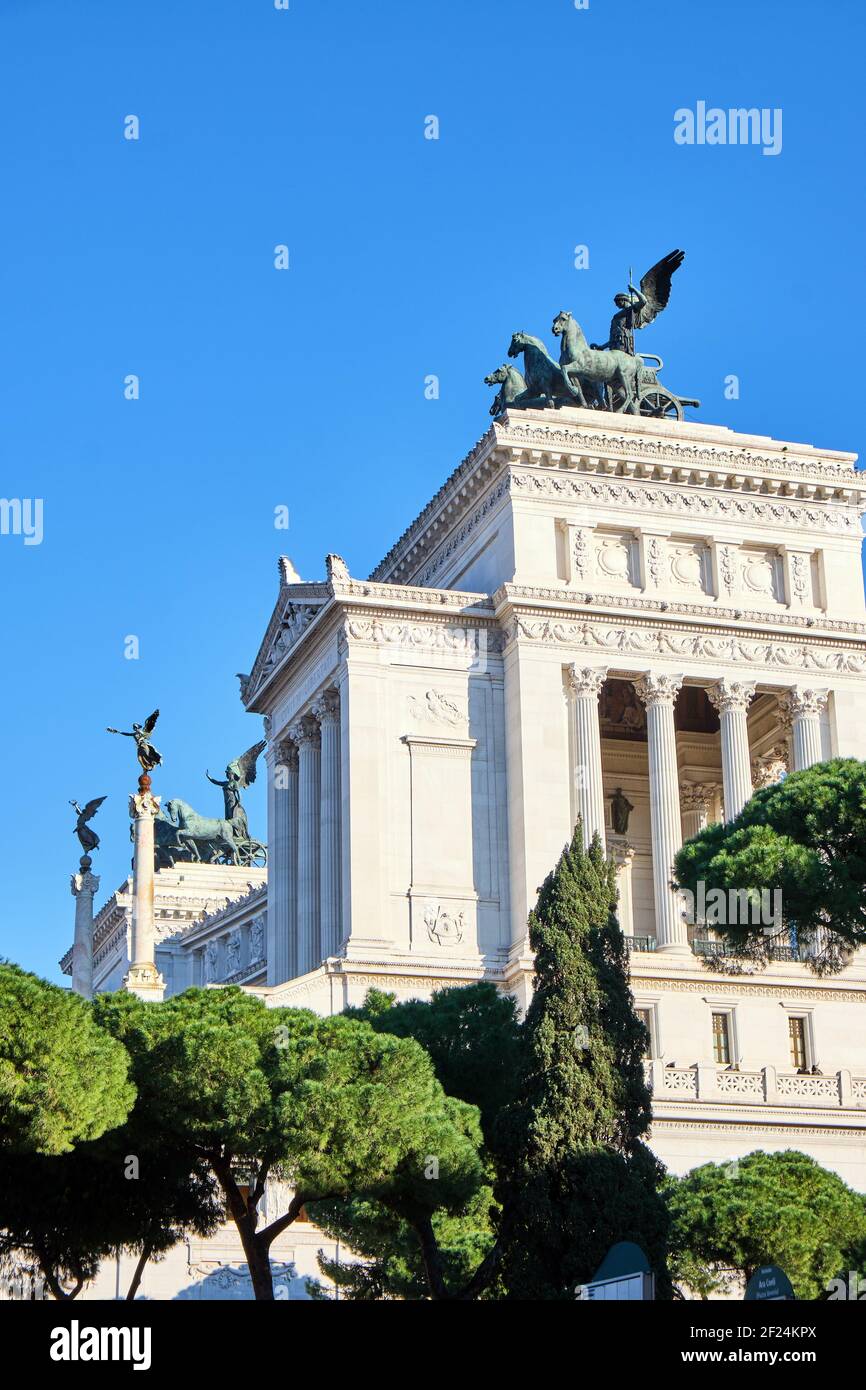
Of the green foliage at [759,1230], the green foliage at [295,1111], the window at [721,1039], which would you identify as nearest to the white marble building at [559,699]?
the window at [721,1039]

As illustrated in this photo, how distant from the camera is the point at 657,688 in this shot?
2697 inches

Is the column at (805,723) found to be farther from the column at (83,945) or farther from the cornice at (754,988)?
the column at (83,945)

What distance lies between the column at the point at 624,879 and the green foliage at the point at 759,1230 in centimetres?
2712

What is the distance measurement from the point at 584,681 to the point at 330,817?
907 centimetres

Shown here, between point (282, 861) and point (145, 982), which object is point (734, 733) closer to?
point (282, 861)

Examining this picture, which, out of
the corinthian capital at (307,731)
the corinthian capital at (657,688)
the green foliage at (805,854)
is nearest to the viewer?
the green foliage at (805,854)

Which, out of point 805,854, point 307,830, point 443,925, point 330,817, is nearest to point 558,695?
point 443,925

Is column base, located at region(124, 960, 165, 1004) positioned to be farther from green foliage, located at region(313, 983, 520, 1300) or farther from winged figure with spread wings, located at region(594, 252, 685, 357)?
winged figure with spread wings, located at region(594, 252, 685, 357)

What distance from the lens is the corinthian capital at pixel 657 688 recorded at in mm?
68562

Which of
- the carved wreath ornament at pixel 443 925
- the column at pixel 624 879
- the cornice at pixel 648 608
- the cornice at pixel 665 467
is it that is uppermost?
the cornice at pixel 665 467

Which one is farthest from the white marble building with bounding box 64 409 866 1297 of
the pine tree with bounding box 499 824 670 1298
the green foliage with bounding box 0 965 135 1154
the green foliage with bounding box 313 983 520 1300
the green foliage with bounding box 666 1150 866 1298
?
the green foliage with bounding box 0 965 135 1154

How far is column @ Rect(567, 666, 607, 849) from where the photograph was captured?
66.6 m

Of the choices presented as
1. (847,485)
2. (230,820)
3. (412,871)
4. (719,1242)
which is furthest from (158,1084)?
(230,820)

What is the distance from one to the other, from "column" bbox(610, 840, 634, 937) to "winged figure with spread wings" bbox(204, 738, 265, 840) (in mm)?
46994
